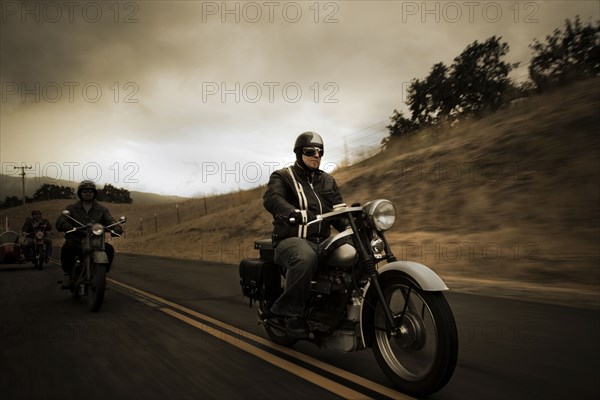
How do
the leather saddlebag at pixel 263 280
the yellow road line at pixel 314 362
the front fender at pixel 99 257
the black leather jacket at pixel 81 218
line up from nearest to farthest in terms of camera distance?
the yellow road line at pixel 314 362
the leather saddlebag at pixel 263 280
the front fender at pixel 99 257
the black leather jacket at pixel 81 218

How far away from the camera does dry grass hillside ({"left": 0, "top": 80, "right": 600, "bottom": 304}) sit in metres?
9.33

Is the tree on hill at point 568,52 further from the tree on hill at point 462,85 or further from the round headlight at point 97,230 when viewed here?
the round headlight at point 97,230

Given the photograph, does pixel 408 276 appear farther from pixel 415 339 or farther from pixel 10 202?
pixel 10 202

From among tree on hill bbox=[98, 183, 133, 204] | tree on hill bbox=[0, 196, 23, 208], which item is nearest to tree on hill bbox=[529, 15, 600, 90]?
tree on hill bbox=[98, 183, 133, 204]

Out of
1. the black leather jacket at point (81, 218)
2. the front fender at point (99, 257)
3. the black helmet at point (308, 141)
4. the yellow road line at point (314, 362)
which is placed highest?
the black helmet at point (308, 141)

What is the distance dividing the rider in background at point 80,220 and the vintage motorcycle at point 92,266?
126 millimetres

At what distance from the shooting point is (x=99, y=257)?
7.12 meters

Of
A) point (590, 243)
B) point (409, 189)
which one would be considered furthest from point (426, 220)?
point (590, 243)

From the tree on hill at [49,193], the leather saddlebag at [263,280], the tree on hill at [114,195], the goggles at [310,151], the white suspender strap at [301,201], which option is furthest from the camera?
the tree on hill at [49,193]

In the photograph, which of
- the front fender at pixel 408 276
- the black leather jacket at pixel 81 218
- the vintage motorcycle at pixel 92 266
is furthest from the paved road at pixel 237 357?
the black leather jacket at pixel 81 218

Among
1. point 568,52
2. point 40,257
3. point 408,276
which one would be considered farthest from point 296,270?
point 568,52

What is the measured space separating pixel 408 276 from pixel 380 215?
527 mm

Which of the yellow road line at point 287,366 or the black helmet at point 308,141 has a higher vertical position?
the black helmet at point 308,141

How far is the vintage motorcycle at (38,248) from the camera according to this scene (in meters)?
15.3
